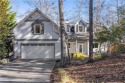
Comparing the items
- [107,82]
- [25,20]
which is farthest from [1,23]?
[107,82]

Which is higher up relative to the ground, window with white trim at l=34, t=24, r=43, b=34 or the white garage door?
window with white trim at l=34, t=24, r=43, b=34

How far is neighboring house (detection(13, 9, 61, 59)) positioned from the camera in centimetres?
3816

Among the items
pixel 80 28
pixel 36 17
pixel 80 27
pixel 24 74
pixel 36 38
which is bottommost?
pixel 24 74

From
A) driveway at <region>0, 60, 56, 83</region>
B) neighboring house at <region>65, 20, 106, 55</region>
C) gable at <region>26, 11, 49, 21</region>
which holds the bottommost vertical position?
driveway at <region>0, 60, 56, 83</region>

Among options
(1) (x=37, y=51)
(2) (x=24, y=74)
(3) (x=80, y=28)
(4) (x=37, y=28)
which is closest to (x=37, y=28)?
(4) (x=37, y=28)

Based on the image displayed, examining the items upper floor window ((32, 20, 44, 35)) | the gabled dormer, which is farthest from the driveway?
the gabled dormer

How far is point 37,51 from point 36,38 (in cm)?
171

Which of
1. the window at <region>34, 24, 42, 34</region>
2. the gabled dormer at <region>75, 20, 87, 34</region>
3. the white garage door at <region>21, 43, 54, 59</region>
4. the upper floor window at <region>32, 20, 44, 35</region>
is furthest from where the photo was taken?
the gabled dormer at <region>75, 20, 87, 34</region>

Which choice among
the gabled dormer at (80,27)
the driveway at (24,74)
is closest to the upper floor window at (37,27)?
the gabled dormer at (80,27)

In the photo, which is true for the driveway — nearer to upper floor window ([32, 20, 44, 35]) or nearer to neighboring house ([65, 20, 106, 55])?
upper floor window ([32, 20, 44, 35])

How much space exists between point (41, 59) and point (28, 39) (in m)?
3.15

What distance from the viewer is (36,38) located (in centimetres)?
3847

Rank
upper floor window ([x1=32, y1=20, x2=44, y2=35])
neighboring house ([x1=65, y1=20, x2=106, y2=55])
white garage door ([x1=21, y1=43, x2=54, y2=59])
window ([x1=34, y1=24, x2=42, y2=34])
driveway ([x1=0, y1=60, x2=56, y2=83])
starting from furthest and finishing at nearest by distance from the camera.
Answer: neighboring house ([x1=65, y1=20, x2=106, y2=55]) → window ([x1=34, y1=24, x2=42, y2=34]) → upper floor window ([x1=32, y1=20, x2=44, y2=35]) → white garage door ([x1=21, y1=43, x2=54, y2=59]) → driveway ([x1=0, y1=60, x2=56, y2=83])

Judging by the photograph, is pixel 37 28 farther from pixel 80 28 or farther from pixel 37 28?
pixel 80 28
